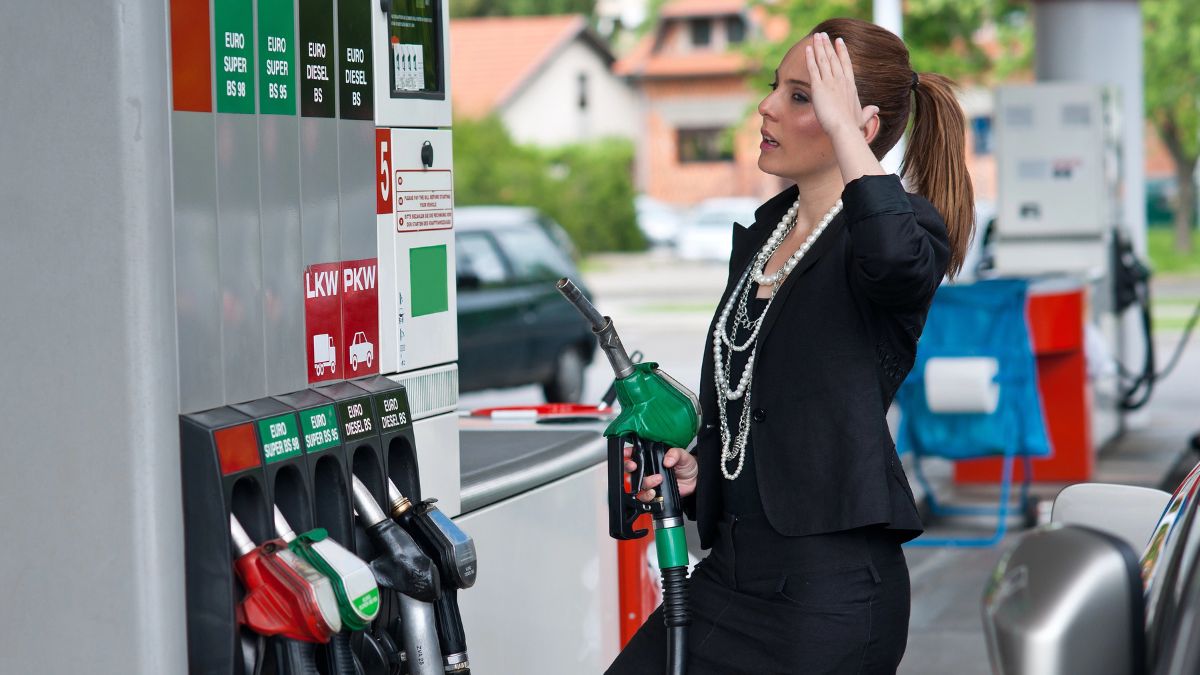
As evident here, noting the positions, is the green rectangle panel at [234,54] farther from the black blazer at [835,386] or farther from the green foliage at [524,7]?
the green foliage at [524,7]

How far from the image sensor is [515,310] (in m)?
14.0

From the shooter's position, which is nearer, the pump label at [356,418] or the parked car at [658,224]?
the pump label at [356,418]

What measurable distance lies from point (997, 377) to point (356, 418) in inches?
231

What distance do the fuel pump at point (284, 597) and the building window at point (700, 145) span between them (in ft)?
171

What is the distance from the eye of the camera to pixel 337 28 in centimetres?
256

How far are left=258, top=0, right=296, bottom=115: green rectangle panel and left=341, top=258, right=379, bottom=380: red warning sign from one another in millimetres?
303

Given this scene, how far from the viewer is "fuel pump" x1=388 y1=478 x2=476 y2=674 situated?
258 centimetres

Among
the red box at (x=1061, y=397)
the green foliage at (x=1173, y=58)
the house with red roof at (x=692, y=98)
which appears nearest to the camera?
the red box at (x=1061, y=397)

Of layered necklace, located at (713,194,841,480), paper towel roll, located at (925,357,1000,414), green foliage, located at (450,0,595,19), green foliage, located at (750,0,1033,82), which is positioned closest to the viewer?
layered necklace, located at (713,194,841,480)

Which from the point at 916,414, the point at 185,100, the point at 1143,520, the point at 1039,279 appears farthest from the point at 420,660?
the point at 1039,279

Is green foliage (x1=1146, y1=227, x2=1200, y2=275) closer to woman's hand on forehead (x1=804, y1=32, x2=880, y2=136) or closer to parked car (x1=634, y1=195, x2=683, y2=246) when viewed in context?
parked car (x1=634, y1=195, x2=683, y2=246)

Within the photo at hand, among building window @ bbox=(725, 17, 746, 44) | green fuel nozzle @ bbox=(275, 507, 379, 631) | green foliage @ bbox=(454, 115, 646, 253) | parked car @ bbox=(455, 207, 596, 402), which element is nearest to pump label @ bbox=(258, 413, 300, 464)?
green fuel nozzle @ bbox=(275, 507, 379, 631)

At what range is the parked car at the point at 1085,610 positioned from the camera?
1.77 meters

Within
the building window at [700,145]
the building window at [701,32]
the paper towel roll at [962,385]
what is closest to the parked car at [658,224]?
the building window at [700,145]
